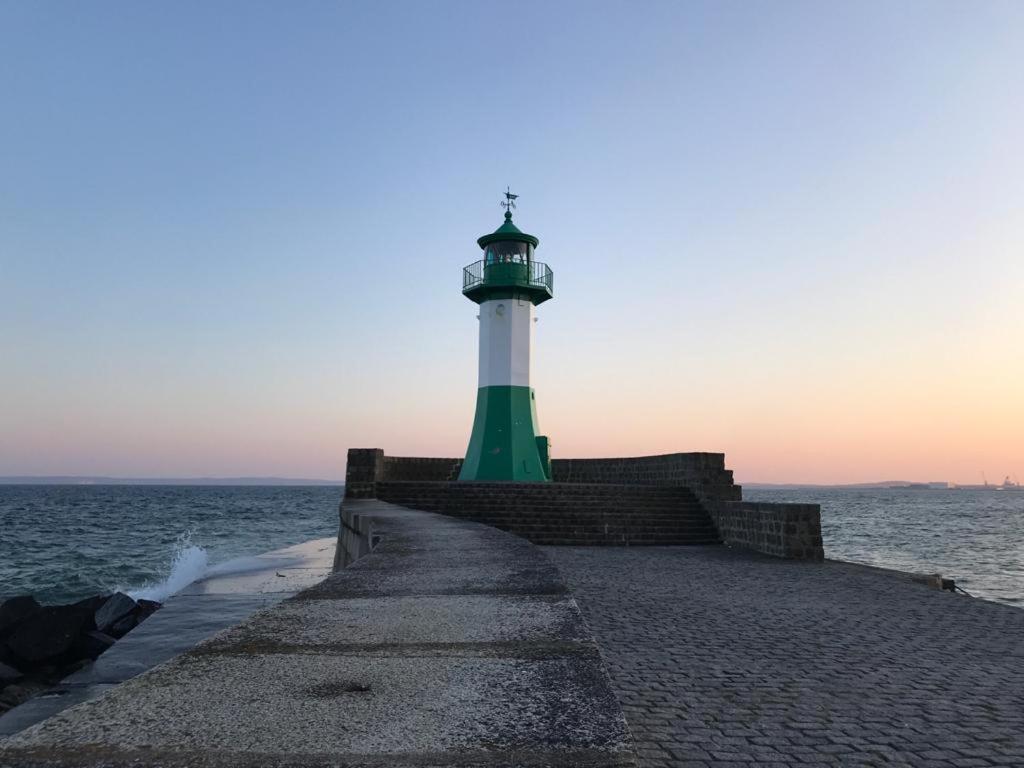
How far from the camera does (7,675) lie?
37.1 feet

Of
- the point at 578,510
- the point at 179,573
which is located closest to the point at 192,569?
the point at 179,573

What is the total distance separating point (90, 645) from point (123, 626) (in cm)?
213

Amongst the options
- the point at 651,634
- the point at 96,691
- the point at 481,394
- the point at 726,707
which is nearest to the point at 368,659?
the point at 726,707

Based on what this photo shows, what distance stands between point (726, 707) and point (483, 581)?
1.90 m

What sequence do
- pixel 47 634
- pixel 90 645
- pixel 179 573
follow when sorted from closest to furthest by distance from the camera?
pixel 47 634 < pixel 90 645 < pixel 179 573

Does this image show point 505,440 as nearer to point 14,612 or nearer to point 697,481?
point 697,481

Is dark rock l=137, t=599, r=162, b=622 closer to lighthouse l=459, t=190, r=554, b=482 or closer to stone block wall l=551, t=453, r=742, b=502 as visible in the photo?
lighthouse l=459, t=190, r=554, b=482

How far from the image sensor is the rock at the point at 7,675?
36.6 ft

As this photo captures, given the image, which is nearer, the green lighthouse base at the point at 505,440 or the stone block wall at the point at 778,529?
the stone block wall at the point at 778,529

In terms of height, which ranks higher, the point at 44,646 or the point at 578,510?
the point at 578,510

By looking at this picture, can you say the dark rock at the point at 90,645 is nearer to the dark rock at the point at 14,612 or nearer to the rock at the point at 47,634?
the rock at the point at 47,634

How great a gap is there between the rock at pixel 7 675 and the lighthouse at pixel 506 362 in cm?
1349

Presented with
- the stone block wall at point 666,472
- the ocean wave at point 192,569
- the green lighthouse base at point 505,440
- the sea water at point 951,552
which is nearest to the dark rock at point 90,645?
the ocean wave at point 192,569

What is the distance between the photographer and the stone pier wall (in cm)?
1241
